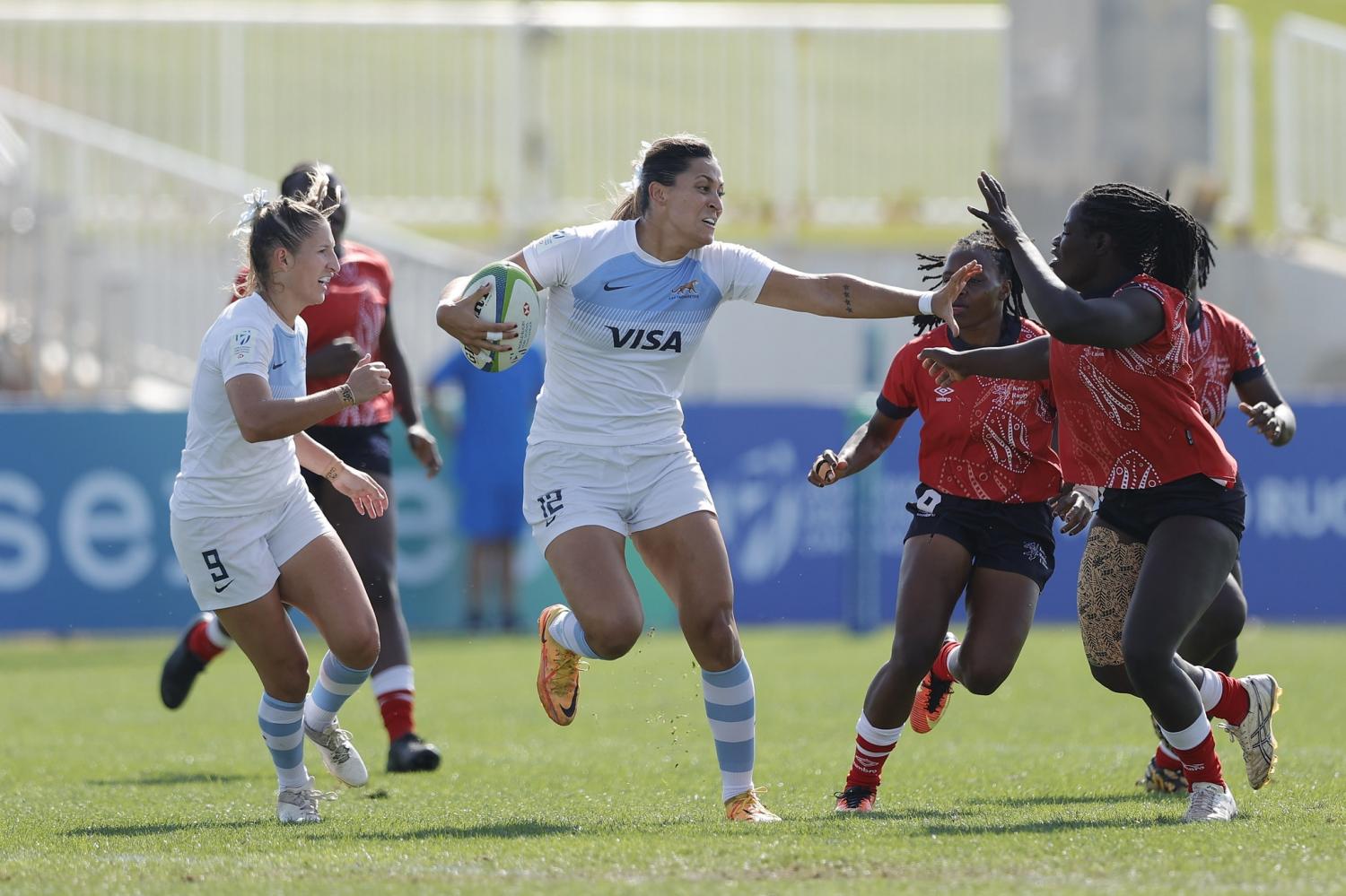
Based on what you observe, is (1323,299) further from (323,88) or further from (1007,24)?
(323,88)

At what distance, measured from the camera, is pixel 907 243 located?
20.9m

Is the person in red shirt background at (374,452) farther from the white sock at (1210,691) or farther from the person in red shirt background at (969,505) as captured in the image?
the white sock at (1210,691)

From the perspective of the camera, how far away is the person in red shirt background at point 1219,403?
22.9ft

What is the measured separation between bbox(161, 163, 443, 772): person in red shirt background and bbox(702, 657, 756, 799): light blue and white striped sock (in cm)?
195

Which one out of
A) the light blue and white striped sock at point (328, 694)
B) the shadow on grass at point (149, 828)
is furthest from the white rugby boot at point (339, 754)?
the shadow on grass at point (149, 828)

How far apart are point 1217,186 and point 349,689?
48.1 feet

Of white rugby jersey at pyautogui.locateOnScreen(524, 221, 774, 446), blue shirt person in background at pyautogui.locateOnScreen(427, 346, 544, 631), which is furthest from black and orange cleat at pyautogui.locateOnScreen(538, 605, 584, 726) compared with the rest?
blue shirt person in background at pyautogui.locateOnScreen(427, 346, 544, 631)

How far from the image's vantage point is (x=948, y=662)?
7.23m

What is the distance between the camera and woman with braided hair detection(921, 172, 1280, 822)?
20.1 feet

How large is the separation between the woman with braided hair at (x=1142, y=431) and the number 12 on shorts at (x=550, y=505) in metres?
1.33

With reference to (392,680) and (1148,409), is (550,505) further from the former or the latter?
(1148,409)

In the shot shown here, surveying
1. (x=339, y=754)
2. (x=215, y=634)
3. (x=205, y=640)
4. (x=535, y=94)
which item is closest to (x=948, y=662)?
(x=339, y=754)

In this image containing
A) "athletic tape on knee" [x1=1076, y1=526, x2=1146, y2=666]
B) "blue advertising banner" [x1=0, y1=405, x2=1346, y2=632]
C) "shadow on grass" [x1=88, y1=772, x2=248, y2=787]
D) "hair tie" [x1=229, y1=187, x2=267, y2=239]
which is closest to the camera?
"athletic tape on knee" [x1=1076, y1=526, x2=1146, y2=666]

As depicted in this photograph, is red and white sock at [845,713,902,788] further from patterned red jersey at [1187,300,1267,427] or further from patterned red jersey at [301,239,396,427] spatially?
patterned red jersey at [301,239,396,427]
